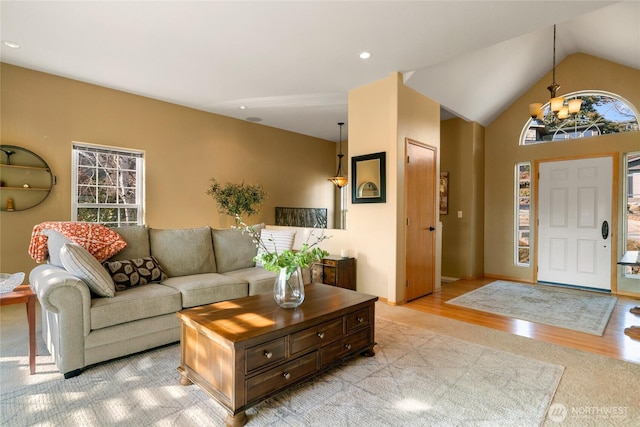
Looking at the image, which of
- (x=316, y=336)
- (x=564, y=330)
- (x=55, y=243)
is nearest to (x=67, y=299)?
(x=55, y=243)

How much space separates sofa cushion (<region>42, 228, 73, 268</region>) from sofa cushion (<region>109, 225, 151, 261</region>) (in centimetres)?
41

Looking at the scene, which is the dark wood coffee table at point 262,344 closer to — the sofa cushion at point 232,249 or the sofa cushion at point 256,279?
the sofa cushion at point 256,279

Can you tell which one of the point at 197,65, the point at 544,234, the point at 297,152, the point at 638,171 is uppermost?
the point at 197,65

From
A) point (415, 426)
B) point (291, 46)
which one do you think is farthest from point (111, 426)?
point (291, 46)

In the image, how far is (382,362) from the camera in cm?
246

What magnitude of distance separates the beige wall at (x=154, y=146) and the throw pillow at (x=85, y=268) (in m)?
2.34

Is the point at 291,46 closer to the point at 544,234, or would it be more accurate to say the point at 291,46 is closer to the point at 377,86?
the point at 377,86

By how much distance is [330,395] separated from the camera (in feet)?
6.60

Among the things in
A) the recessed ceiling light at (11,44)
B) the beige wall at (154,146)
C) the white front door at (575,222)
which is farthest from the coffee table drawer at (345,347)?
the white front door at (575,222)

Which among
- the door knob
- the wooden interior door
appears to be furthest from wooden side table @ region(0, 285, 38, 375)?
the door knob

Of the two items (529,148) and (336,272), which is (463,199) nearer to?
(529,148)

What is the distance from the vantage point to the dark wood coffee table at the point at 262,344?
1.74 metres

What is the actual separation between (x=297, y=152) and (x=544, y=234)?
194 inches

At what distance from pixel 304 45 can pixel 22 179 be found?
147 inches
